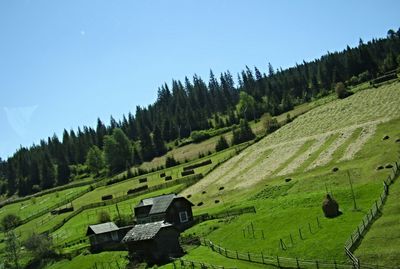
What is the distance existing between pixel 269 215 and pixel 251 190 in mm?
22573

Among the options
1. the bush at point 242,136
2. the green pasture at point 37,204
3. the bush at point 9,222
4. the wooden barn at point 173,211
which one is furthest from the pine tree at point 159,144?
the wooden barn at point 173,211

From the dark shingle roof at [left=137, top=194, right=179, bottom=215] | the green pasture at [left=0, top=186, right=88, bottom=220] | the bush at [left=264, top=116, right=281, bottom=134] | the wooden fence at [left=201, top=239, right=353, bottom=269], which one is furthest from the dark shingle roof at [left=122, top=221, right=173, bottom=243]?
the green pasture at [left=0, top=186, right=88, bottom=220]

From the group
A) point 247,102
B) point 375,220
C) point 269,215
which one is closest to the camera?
point 375,220

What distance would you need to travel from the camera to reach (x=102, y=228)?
8631 cm

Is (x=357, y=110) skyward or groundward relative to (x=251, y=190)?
skyward

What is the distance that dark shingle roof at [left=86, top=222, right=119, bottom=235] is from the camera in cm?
8494

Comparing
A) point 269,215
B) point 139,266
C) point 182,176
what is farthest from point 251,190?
point 182,176

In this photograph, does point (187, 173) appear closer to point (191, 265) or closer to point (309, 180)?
point (309, 180)

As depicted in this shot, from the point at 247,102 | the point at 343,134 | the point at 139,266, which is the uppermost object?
the point at 247,102

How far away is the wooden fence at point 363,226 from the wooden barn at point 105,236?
43948mm

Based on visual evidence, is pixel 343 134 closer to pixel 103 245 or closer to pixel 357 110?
pixel 357 110

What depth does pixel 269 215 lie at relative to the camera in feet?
211

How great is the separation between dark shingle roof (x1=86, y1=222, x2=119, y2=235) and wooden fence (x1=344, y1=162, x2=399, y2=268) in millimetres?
48551

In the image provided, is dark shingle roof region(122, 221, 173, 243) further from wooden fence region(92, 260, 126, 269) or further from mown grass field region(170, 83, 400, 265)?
mown grass field region(170, 83, 400, 265)
